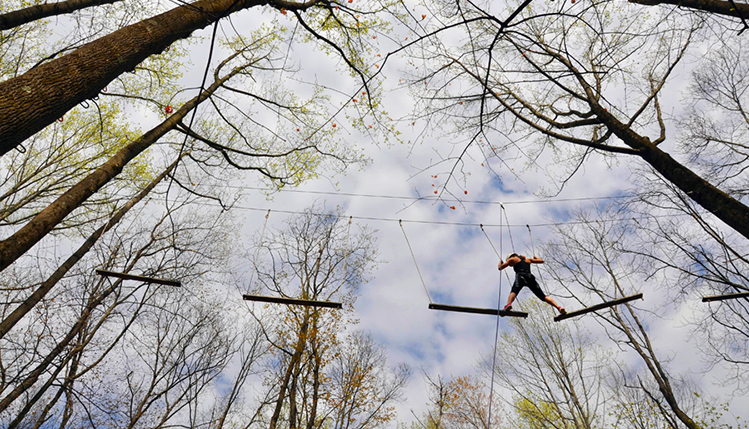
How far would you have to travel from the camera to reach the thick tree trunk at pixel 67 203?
359cm

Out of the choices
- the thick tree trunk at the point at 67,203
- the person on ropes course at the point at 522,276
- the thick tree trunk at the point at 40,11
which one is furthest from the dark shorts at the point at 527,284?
the thick tree trunk at the point at 40,11

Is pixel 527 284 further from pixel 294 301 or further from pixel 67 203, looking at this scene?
pixel 67 203

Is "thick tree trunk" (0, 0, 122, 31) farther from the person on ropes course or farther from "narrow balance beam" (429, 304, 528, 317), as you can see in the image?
the person on ropes course

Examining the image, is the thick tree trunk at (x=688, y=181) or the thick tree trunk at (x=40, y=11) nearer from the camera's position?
the thick tree trunk at (x=40, y=11)

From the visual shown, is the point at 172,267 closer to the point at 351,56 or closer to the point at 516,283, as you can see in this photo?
the point at 351,56

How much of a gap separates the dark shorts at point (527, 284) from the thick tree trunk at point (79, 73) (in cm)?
543

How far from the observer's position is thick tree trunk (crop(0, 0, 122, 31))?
3.79 metres

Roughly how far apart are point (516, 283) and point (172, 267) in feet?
30.9

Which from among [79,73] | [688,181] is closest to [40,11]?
[79,73]

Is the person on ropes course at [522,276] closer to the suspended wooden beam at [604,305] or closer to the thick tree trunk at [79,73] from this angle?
the suspended wooden beam at [604,305]

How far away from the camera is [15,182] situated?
8336 mm

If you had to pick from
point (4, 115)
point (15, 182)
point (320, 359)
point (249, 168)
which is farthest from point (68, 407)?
point (4, 115)

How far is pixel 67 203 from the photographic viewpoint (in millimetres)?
4383

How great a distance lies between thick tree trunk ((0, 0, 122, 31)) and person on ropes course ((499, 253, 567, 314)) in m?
6.66
